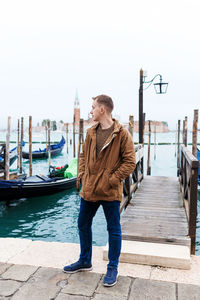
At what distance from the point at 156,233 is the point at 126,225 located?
409 mm

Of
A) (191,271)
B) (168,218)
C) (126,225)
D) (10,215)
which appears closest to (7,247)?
(126,225)

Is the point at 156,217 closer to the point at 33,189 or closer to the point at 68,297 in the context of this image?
the point at 68,297

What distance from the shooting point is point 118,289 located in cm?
194

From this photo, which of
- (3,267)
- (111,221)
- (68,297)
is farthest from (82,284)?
(3,267)

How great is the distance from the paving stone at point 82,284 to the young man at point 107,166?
0.33ft

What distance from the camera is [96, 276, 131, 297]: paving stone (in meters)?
1.89

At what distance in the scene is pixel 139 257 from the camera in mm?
2367

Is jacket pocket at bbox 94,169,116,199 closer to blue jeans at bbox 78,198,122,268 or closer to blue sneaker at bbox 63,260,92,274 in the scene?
blue jeans at bbox 78,198,122,268

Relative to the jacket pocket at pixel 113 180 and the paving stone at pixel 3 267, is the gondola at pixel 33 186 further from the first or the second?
the jacket pocket at pixel 113 180

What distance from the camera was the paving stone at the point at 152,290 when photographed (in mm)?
1839

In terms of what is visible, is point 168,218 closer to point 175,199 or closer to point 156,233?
point 156,233

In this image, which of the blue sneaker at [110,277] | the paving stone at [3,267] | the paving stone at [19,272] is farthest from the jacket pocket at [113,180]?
the paving stone at [3,267]

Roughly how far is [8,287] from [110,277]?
0.66 m

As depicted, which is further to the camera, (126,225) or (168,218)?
(168,218)
